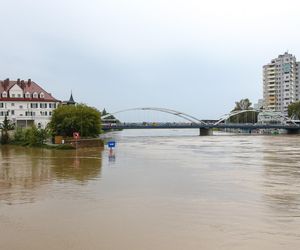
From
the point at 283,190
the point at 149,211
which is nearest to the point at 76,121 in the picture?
the point at 283,190

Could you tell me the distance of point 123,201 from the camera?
18297mm

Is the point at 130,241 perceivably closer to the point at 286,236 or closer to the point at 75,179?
the point at 286,236

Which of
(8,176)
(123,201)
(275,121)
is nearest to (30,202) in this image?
(123,201)

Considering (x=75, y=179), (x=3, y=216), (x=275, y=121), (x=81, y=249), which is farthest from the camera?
(x=275, y=121)

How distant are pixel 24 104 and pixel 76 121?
18.9 metres

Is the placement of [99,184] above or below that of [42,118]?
below

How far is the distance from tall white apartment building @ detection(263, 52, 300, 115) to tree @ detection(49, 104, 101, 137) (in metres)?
124

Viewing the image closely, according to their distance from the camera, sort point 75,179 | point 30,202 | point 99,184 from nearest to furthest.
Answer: point 30,202 < point 99,184 < point 75,179

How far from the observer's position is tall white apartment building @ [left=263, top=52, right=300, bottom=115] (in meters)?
177

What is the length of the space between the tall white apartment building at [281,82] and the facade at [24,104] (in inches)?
4728

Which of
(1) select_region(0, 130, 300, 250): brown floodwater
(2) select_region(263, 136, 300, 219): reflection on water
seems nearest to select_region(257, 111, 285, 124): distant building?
(2) select_region(263, 136, 300, 219): reflection on water

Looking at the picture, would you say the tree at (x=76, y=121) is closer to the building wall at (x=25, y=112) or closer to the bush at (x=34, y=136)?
the bush at (x=34, y=136)

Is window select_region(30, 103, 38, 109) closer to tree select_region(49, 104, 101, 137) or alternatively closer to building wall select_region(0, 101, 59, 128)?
building wall select_region(0, 101, 59, 128)

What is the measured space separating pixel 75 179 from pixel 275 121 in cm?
13265
